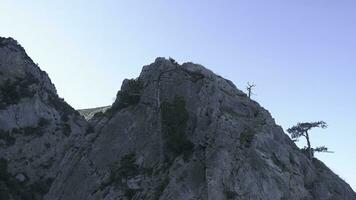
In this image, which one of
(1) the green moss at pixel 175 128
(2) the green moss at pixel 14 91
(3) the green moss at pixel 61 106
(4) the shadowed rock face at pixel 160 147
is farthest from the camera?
(3) the green moss at pixel 61 106

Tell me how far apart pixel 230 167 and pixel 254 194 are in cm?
482

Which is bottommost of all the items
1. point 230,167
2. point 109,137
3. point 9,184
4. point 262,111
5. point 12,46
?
point 9,184

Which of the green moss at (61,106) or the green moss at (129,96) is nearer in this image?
the green moss at (129,96)

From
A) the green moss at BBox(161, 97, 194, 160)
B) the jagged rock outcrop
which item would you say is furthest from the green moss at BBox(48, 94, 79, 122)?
the green moss at BBox(161, 97, 194, 160)

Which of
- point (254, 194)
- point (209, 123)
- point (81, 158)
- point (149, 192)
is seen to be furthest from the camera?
point (81, 158)

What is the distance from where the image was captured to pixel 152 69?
89625 millimetres

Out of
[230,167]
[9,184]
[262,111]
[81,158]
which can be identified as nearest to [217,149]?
[230,167]

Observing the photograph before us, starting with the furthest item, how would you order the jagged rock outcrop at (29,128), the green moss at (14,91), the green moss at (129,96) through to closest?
1. the green moss at (14,91)
2. the green moss at (129,96)
3. the jagged rock outcrop at (29,128)

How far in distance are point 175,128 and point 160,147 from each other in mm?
3590

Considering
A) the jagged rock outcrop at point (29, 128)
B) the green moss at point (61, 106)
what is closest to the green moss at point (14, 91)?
the jagged rock outcrop at point (29, 128)

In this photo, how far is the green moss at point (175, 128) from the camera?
7131 centimetres

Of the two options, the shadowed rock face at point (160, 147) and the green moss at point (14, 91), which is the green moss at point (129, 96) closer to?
the shadowed rock face at point (160, 147)

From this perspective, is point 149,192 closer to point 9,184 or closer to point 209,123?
point 209,123

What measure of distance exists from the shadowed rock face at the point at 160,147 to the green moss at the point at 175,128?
0.16 m
